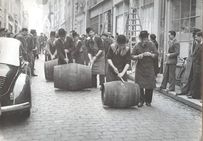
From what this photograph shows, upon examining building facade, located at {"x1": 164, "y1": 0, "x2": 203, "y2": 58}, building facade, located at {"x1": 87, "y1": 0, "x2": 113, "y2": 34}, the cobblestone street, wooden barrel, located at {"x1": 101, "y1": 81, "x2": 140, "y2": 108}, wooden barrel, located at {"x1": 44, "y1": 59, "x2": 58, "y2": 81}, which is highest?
building facade, located at {"x1": 87, "y1": 0, "x2": 113, "y2": 34}

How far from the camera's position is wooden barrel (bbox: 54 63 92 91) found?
440 inches

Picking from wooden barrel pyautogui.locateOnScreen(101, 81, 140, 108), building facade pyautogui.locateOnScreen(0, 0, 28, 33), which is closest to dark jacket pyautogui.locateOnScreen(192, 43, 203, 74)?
wooden barrel pyautogui.locateOnScreen(101, 81, 140, 108)

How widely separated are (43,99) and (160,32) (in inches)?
328

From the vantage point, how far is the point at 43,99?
33.0 ft


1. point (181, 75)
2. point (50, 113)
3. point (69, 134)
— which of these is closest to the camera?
point (69, 134)

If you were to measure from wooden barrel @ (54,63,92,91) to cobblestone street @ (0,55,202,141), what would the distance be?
1.11m

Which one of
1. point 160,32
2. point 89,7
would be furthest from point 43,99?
point 89,7

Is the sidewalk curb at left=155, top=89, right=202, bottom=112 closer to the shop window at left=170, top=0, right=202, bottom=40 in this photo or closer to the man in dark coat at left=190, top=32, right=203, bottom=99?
the man in dark coat at left=190, top=32, right=203, bottom=99

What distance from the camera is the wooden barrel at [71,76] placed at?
36.7 ft

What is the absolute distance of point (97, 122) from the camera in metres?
7.38

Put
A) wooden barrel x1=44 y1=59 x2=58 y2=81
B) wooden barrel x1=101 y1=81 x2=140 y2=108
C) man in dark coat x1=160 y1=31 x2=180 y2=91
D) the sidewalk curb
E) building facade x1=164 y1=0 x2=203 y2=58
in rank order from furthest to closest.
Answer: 1. wooden barrel x1=44 y1=59 x2=58 y2=81
2. building facade x1=164 y1=0 x2=203 y2=58
3. man in dark coat x1=160 y1=31 x2=180 y2=91
4. the sidewalk curb
5. wooden barrel x1=101 y1=81 x2=140 y2=108

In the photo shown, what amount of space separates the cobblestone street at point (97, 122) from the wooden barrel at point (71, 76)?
111cm

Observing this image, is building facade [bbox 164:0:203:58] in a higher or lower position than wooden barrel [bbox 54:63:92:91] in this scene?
higher

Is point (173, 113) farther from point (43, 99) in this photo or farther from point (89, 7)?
point (89, 7)
